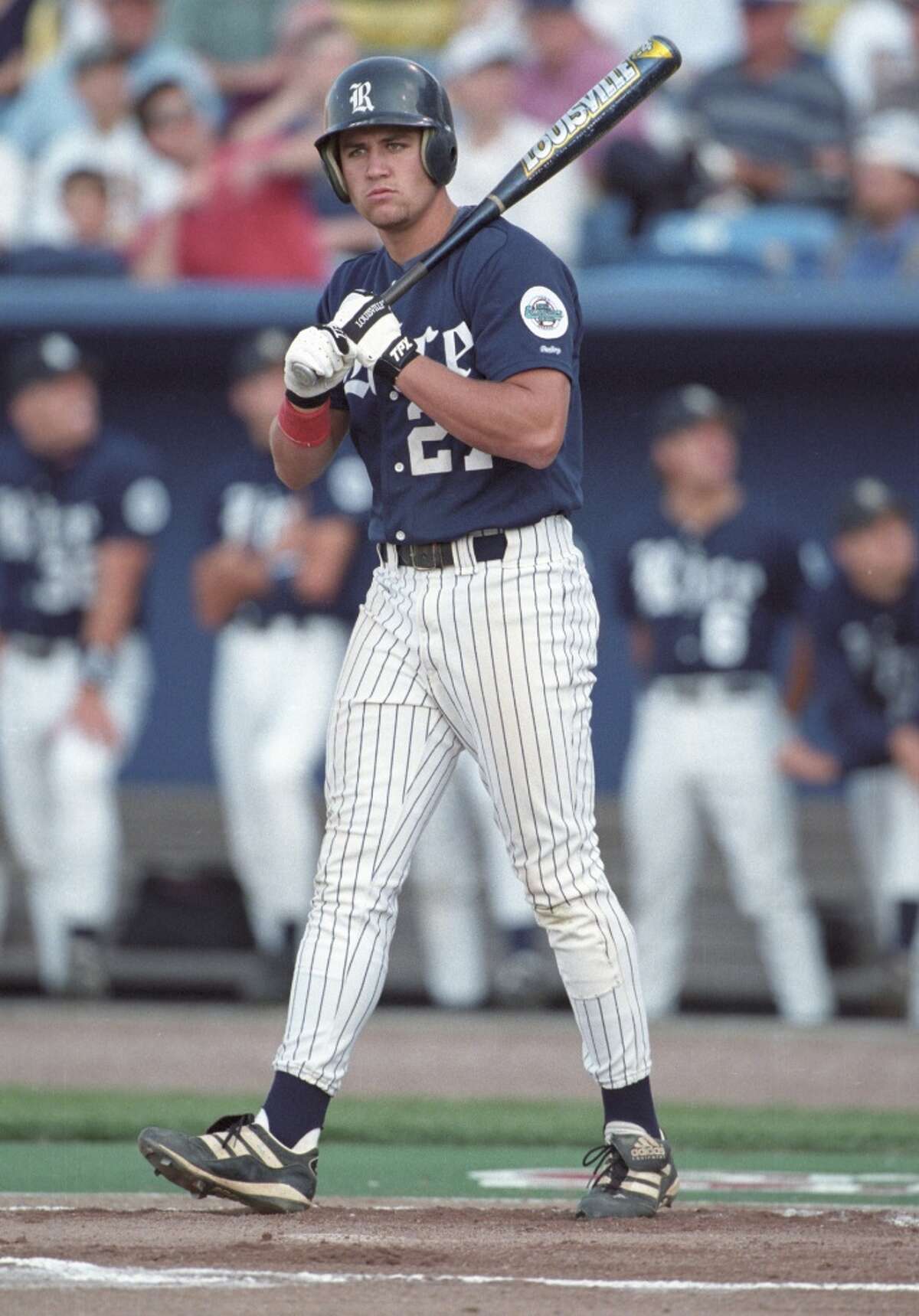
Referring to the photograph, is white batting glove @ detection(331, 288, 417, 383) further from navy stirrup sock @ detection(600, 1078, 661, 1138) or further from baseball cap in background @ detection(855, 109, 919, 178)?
baseball cap in background @ detection(855, 109, 919, 178)

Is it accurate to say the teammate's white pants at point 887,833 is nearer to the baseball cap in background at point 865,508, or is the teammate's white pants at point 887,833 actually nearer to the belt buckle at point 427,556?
the baseball cap in background at point 865,508

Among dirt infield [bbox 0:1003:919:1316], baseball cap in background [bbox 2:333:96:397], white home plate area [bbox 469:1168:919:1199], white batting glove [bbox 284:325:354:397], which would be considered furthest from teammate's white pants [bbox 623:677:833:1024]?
white batting glove [bbox 284:325:354:397]

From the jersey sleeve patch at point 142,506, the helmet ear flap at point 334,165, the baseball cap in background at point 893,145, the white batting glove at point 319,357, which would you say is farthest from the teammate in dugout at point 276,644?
the white batting glove at point 319,357

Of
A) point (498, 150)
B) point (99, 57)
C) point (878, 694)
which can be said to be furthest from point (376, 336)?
point (99, 57)

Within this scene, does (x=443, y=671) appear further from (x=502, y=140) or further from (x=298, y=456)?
(x=502, y=140)

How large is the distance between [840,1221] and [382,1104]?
6.75 ft

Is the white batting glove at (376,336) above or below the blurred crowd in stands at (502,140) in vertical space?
below

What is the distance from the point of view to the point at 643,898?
23.6 ft

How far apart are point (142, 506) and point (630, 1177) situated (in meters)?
4.54

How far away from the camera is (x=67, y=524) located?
25.2ft

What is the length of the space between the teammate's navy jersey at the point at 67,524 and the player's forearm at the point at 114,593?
36 mm

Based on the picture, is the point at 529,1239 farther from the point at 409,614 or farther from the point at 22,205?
the point at 22,205

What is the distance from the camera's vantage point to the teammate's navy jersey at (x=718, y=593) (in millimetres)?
7176

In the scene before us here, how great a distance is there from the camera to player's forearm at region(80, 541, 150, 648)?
7562mm
